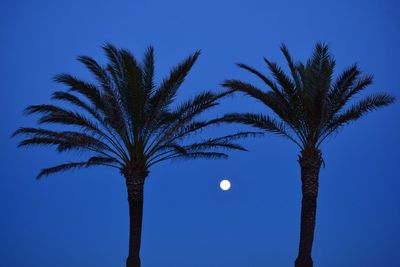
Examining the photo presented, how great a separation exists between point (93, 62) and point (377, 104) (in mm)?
10877

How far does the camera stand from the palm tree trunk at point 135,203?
66.6 feet

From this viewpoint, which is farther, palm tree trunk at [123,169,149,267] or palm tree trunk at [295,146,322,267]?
palm tree trunk at [123,169,149,267]

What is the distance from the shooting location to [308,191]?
19.7 meters

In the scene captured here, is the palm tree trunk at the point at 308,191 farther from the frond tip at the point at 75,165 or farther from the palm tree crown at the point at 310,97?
the frond tip at the point at 75,165

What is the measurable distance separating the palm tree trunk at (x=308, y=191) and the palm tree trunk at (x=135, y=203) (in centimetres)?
636

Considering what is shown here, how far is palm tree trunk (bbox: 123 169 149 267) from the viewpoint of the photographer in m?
20.3

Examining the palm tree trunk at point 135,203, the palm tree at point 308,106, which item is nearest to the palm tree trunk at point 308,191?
the palm tree at point 308,106

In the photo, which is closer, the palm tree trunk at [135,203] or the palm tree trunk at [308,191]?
the palm tree trunk at [308,191]

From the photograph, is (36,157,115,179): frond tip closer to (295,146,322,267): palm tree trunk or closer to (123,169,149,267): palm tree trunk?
(123,169,149,267): palm tree trunk

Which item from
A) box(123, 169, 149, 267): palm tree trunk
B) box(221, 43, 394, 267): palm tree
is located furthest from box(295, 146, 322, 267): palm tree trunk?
box(123, 169, 149, 267): palm tree trunk

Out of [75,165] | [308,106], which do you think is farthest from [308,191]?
[75,165]

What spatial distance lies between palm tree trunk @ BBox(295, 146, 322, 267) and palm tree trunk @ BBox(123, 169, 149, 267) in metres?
6.36

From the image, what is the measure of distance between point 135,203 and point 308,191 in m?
6.96

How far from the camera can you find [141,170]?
20359 mm
